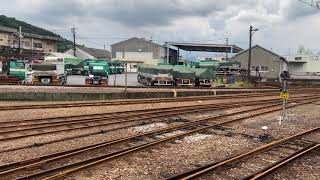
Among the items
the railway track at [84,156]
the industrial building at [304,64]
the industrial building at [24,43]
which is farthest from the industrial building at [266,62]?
the railway track at [84,156]

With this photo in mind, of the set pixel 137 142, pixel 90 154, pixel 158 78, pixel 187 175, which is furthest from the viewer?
pixel 158 78

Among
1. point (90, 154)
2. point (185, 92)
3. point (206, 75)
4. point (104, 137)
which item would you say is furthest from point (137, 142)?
point (206, 75)

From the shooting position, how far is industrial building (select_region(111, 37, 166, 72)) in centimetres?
9706

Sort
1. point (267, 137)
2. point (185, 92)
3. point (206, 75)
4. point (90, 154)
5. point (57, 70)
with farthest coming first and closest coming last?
point (206, 75)
point (57, 70)
point (185, 92)
point (267, 137)
point (90, 154)

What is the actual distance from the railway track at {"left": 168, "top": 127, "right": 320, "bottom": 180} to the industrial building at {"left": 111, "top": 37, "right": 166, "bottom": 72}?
274 feet

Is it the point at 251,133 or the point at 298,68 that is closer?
the point at 251,133

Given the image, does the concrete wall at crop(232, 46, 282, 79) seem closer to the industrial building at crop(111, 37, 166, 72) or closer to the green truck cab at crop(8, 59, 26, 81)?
the industrial building at crop(111, 37, 166, 72)

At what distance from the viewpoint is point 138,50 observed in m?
98.7

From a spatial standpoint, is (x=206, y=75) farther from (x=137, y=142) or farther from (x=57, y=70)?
(x=137, y=142)

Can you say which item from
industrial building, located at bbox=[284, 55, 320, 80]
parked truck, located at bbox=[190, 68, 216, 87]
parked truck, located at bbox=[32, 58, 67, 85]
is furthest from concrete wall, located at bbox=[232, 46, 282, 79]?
parked truck, located at bbox=[32, 58, 67, 85]

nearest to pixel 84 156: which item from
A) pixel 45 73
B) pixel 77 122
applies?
pixel 77 122

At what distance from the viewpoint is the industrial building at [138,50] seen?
3821 inches

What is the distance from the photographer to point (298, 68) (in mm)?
98312

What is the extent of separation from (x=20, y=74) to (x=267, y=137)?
97.8 feet
